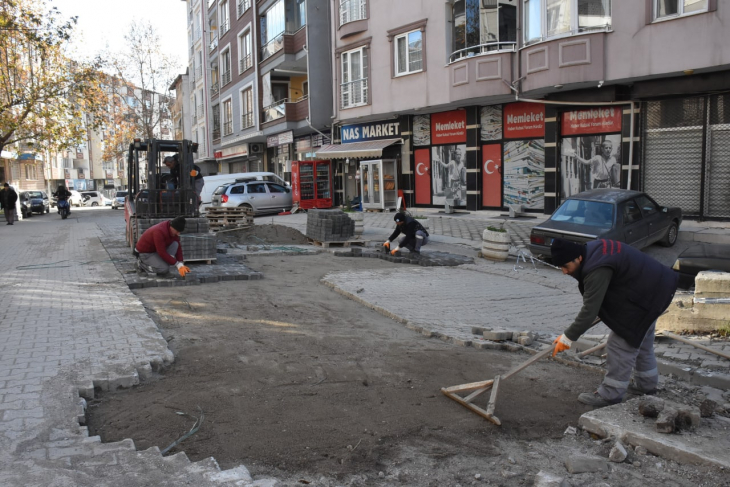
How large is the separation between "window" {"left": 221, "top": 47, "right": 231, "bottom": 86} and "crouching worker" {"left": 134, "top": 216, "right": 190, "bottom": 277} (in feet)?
98.8

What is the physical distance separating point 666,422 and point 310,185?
913 inches

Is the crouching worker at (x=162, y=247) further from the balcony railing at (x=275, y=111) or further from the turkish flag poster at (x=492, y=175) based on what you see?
the balcony railing at (x=275, y=111)

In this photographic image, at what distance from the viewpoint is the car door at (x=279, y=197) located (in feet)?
81.9

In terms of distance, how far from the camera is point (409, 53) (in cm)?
2106

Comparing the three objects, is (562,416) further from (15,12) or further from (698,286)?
(15,12)

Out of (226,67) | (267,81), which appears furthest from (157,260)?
(226,67)

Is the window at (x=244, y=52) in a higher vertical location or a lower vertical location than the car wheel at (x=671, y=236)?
higher

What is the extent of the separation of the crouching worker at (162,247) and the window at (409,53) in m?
13.4

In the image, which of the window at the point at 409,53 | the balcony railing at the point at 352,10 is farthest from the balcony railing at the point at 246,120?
the window at the point at 409,53

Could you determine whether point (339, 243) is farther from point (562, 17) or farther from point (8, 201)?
point (8, 201)

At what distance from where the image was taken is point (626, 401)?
4.51 metres

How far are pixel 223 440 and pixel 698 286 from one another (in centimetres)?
505

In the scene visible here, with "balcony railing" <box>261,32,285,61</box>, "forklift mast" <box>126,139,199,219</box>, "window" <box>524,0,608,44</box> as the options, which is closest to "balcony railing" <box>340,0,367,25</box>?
"balcony railing" <box>261,32,285,61</box>

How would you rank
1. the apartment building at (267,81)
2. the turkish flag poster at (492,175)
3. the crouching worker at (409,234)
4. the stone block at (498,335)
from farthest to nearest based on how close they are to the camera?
1. the apartment building at (267,81)
2. the turkish flag poster at (492,175)
3. the crouching worker at (409,234)
4. the stone block at (498,335)
